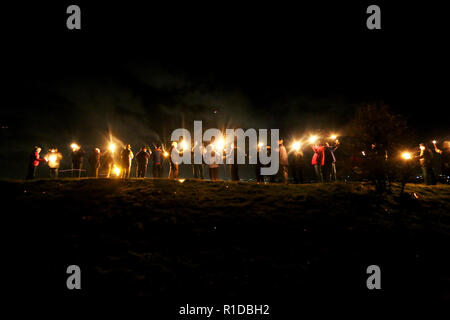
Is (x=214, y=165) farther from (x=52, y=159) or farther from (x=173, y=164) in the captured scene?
(x=52, y=159)

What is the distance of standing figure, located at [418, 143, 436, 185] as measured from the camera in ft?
41.6

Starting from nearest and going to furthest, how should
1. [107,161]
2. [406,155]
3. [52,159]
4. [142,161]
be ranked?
[406,155] → [142,161] → [52,159] → [107,161]

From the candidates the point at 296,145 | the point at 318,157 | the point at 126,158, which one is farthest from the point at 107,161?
the point at 318,157

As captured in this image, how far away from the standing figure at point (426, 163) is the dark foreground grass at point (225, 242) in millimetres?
4529

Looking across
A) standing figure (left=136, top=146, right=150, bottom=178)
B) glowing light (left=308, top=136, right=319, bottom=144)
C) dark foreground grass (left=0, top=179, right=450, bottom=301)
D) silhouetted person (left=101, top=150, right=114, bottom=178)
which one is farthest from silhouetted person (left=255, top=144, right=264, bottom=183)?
silhouetted person (left=101, top=150, right=114, bottom=178)

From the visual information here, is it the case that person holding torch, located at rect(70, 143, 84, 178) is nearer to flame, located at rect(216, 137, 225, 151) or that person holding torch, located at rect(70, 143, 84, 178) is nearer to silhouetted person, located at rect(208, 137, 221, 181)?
silhouetted person, located at rect(208, 137, 221, 181)

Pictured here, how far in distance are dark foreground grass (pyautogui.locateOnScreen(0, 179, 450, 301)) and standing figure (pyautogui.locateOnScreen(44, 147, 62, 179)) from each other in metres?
8.49

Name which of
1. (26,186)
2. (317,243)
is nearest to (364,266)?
(317,243)

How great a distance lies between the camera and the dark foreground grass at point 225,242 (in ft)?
15.0

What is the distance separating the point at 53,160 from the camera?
16641 mm

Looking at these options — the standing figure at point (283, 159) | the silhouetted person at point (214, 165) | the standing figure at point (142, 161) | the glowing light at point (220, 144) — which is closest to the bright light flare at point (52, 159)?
the standing figure at point (142, 161)

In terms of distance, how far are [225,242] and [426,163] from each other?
14.3 meters
